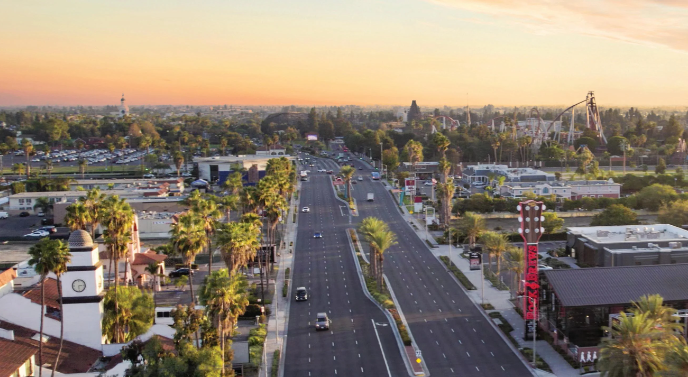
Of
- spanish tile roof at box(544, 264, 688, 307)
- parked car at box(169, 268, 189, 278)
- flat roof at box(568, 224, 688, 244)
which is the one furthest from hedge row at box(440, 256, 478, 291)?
parked car at box(169, 268, 189, 278)

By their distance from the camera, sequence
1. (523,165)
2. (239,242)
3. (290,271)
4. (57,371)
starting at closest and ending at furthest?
(57,371), (239,242), (290,271), (523,165)

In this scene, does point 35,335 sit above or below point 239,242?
below

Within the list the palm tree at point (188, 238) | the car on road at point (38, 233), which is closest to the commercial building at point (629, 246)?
the palm tree at point (188, 238)

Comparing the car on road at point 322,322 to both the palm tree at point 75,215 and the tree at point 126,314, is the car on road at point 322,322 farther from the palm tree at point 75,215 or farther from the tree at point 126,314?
the palm tree at point 75,215

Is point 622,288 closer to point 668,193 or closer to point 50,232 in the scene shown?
point 668,193

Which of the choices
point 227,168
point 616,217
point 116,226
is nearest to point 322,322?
point 116,226

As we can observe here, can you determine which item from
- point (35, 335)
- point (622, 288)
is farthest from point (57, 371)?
point (622, 288)
